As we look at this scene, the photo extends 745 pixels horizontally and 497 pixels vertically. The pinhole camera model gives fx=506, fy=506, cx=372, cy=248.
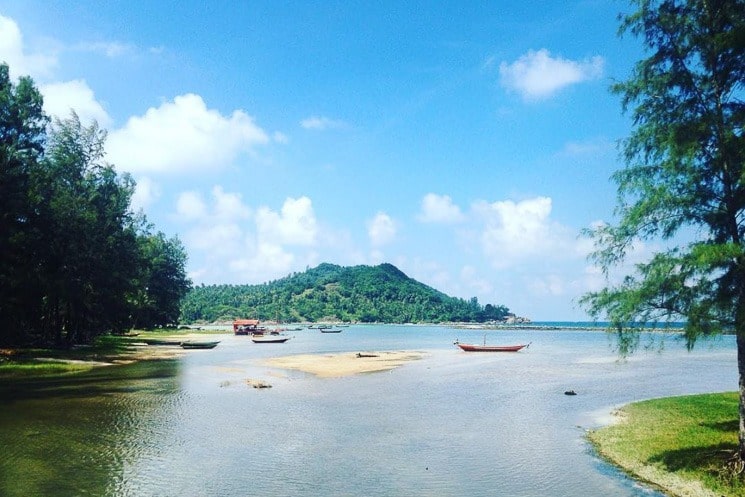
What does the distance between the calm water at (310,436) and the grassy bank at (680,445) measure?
101 cm

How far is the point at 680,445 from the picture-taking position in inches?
774

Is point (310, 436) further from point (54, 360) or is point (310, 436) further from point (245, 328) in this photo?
Answer: point (245, 328)

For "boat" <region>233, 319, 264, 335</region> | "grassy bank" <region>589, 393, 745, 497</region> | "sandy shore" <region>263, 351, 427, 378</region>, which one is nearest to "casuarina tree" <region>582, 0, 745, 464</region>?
"grassy bank" <region>589, 393, 745, 497</region>

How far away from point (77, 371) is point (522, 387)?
4266 centimetres

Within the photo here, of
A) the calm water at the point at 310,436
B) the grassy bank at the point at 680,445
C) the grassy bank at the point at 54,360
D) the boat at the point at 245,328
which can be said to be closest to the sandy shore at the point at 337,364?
the calm water at the point at 310,436

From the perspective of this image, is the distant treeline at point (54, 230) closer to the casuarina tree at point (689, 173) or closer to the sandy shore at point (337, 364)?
the sandy shore at point (337, 364)

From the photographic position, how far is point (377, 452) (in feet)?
74.0

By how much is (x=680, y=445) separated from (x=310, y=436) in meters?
16.3

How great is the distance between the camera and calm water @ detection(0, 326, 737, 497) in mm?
18047

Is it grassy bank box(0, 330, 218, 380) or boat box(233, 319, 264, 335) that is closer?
grassy bank box(0, 330, 218, 380)

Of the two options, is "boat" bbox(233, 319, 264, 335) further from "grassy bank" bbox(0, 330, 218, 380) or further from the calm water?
the calm water

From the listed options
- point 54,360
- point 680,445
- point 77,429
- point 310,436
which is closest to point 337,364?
point 54,360

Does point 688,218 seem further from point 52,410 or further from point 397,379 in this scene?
point 397,379

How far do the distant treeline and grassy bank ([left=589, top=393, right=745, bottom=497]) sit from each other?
52322mm
